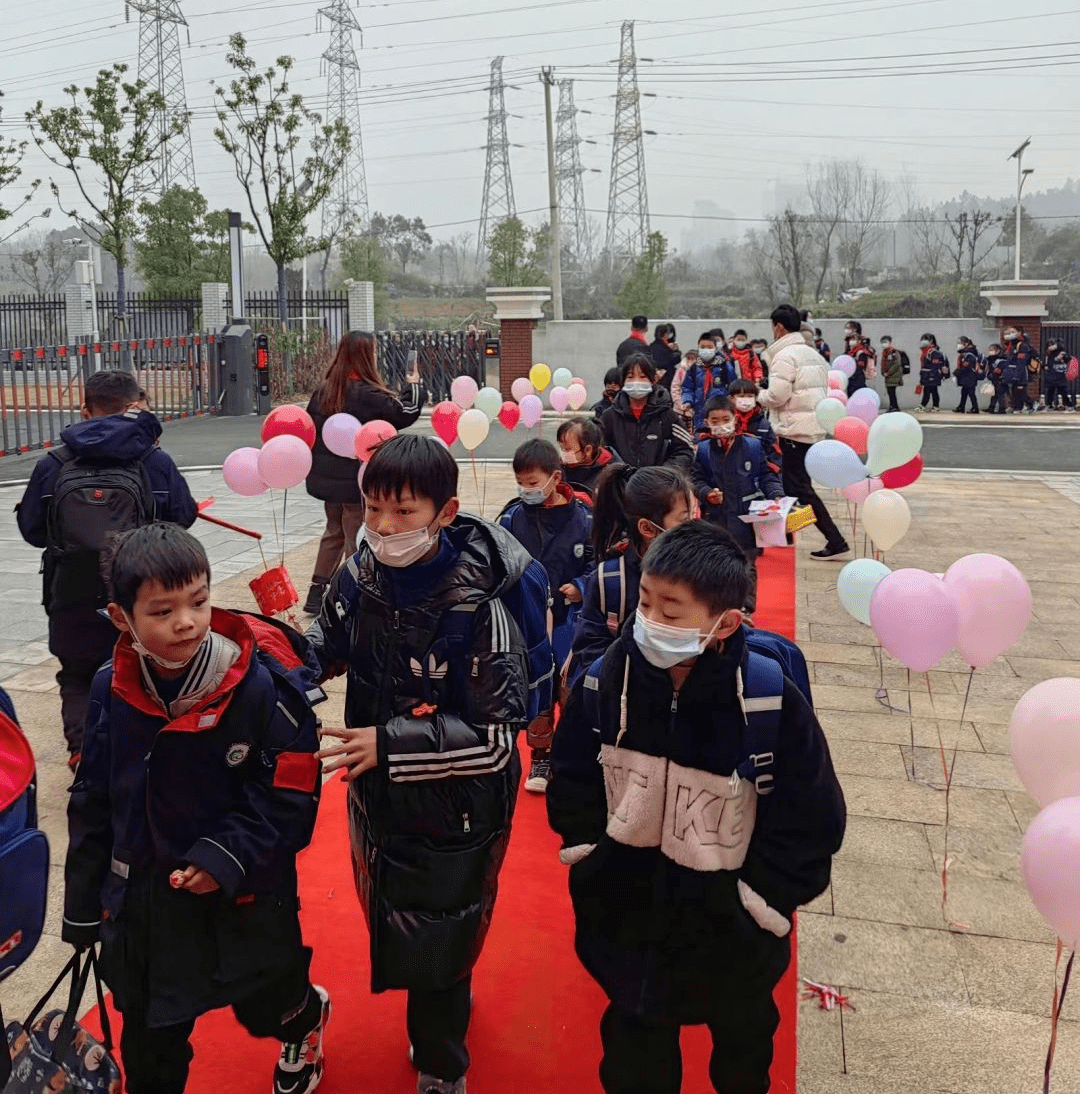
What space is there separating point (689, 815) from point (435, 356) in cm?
2182

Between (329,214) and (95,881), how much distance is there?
5402 centimetres

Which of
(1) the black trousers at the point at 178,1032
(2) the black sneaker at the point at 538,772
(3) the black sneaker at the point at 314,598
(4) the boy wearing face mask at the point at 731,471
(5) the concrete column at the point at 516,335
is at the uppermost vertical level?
(5) the concrete column at the point at 516,335

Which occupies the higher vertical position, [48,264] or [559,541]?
[48,264]

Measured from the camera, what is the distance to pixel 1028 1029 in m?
3.18

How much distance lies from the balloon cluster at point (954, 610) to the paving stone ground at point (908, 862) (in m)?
0.78

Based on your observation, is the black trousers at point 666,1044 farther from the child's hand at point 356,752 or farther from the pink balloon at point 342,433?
the pink balloon at point 342,433

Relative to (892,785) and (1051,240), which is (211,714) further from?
(1051,240)

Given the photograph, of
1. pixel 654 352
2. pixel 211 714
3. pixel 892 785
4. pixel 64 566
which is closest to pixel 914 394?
pixel 654 352

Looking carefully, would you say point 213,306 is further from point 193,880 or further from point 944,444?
point 193,880

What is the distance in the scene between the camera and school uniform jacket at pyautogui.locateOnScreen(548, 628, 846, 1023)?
2.25 meters

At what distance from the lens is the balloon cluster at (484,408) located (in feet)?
26.9

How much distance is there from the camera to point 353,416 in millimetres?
6582

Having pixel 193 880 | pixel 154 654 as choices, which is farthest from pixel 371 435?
pixel 193 880

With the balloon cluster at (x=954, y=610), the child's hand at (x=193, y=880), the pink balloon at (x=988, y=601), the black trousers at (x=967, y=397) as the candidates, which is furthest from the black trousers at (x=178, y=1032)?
the black trousers at (x=967, y=397)
